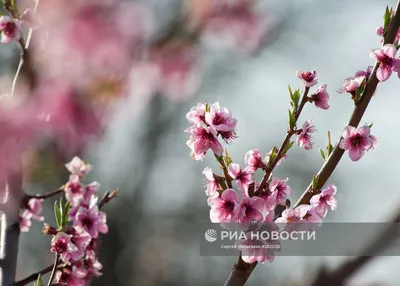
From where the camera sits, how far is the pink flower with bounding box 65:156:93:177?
6.16 feet

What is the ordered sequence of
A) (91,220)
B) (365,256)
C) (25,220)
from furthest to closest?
1. (25,220)
2. (91,220)
3. (365,256)

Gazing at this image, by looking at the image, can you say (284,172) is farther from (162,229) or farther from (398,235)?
(398,235)

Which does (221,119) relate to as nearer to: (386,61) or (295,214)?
(295,214)

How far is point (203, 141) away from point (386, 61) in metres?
0.45

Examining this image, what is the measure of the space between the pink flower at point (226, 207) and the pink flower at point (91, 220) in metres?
0.38

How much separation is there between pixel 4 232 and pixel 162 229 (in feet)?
30.9

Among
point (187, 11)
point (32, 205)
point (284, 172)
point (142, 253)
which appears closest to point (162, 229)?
point (142, 253)

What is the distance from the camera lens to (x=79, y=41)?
3.11ft

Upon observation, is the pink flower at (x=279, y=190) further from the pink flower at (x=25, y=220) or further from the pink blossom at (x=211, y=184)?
the pink flower at (x=25, y=220)

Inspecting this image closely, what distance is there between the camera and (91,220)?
166cm

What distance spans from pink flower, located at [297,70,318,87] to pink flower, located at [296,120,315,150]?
95mm

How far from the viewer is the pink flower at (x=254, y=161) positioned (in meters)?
1.45

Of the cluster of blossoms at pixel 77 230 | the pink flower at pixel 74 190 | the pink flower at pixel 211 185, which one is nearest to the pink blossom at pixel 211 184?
the pink flower at pixel 211 185

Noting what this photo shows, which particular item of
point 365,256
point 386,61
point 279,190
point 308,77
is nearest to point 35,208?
point 279,190
